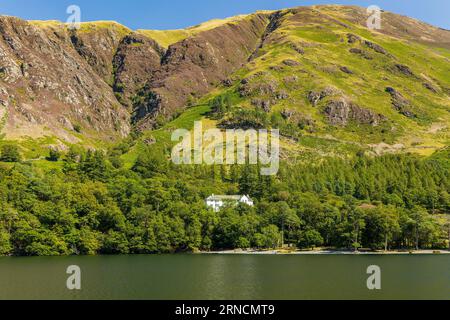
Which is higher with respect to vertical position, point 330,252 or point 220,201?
point 220,201

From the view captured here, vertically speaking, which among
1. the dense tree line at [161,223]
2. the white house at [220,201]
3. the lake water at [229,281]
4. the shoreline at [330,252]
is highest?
the white house at [220,201]

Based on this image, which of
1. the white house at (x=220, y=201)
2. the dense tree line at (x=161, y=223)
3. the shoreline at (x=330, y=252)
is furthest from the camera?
the white house at (x=220, y=201)

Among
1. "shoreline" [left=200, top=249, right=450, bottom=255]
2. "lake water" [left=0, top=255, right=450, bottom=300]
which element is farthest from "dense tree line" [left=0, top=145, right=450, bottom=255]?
"lake water" [left=0, top=255, right=450, bottom=300]

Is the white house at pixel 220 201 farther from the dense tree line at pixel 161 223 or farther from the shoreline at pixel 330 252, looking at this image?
the shoreline at pixel 330 252

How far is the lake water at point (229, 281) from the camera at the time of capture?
6550 cm

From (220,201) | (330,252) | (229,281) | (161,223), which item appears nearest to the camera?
(229,281)

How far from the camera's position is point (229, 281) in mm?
78750

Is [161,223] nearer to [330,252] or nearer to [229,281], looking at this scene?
[330,252]

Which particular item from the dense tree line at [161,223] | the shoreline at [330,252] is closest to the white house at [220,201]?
the dense tree line at [161,223]

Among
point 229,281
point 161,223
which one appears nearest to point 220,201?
point 161,223
